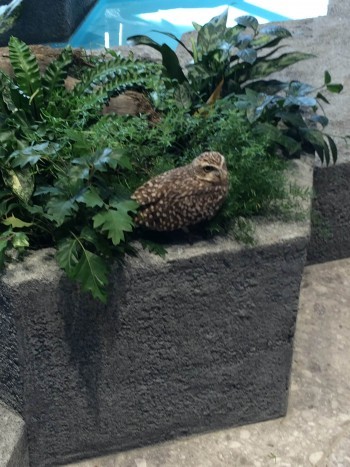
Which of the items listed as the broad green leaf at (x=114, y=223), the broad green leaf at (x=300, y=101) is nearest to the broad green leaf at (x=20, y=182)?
the broad green leaf at (x=114, y=223)

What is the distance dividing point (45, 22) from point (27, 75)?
13.6ft

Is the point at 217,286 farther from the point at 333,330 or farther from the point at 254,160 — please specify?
the point at 333,330

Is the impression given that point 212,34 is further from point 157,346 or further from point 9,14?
point 157,346

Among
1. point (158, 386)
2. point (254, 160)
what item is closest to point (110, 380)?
point (158, 386)

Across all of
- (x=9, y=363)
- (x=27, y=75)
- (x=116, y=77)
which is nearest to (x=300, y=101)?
(x=116, y=77)

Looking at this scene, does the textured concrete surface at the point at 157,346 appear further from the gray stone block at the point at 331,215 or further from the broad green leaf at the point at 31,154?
the gray stone block at the point at 331,215

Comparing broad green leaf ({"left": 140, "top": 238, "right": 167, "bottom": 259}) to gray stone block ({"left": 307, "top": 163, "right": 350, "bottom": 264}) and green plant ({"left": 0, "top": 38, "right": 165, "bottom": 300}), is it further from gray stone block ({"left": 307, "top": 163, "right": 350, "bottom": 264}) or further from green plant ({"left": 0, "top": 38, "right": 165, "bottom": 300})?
gray stone block ({"left": 307, "top": 163, "right": 350, "bottom": 264})

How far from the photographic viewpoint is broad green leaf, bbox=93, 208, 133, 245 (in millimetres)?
2350

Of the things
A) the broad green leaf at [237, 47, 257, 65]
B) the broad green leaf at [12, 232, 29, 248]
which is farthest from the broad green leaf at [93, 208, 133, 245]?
the broad green leaf at [237, 47, 257, 65]

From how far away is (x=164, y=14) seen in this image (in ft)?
25.6

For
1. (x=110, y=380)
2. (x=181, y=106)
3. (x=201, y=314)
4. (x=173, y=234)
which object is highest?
(x=181, y=106)

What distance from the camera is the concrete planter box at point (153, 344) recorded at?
2.46 meters

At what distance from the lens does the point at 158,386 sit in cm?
274

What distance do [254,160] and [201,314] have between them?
55 cm
